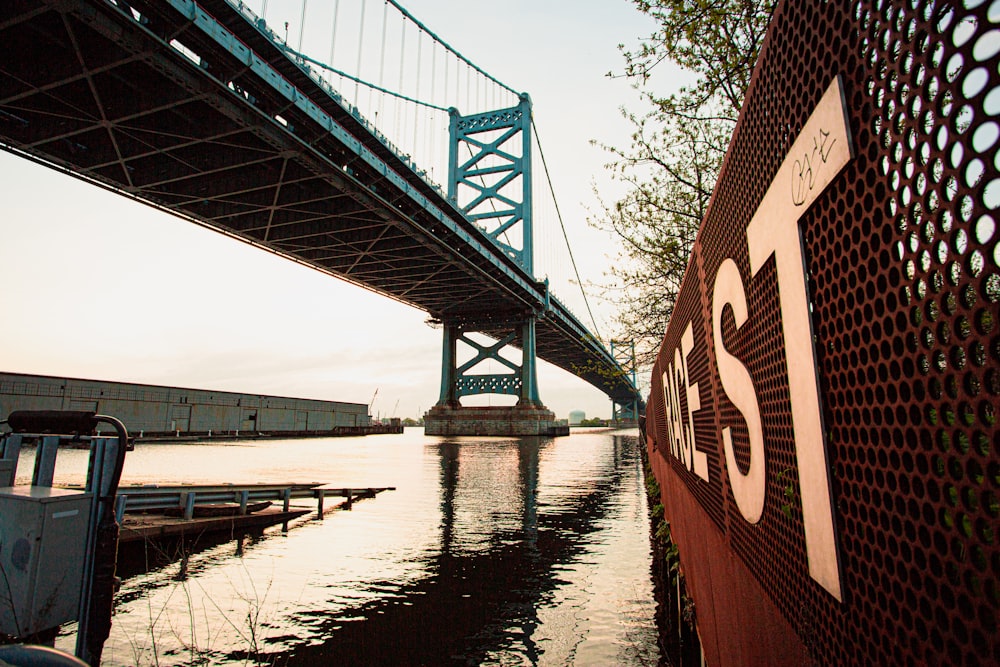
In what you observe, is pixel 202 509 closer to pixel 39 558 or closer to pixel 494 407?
pixel 39 558

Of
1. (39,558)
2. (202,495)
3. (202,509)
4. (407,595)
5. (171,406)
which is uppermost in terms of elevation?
(171,406)

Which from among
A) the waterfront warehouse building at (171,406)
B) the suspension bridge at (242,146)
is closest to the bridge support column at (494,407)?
the suspension bridge at (242,146)

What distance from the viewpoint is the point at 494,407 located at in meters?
52.3

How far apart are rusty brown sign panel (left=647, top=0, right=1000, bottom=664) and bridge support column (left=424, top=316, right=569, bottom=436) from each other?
48.5 m

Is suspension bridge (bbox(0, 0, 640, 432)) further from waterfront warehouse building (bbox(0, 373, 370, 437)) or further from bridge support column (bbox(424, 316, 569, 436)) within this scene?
waterfront warehouse building (bbox(0, 373, 370, 437))

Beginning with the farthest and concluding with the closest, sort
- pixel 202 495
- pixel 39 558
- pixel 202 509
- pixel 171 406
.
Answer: pixel 171 406
pixel 202 509
pixel 202 495
pixel 39 558

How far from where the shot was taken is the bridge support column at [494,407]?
165 feet

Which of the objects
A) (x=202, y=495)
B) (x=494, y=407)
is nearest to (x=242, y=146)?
(x=202, y=495)

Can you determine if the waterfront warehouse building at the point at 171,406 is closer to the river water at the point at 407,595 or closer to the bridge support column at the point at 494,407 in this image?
the bridge support column at the point at 494,407

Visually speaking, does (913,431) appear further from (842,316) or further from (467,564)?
(467,564)

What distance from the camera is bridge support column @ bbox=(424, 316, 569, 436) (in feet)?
165

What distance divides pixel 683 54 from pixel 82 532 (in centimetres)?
694

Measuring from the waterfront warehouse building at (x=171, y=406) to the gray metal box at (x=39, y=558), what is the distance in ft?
121

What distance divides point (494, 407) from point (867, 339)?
2035 inches
